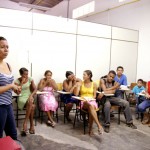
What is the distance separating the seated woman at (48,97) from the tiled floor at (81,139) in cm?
28

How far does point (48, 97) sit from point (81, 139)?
4.08 feet

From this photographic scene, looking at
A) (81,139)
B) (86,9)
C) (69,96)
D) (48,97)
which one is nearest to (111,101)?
(69,96)

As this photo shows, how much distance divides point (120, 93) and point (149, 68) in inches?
66.5

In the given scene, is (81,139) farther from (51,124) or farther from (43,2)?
(43,2)

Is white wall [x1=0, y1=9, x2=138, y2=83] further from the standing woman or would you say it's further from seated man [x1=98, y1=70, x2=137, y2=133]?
the standing woman

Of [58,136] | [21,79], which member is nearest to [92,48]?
[21,79]

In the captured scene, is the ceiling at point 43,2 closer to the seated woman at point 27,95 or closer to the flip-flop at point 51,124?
the seated woman at point 27,95

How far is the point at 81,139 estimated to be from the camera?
3.43 metres

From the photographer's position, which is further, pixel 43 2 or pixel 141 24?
pixel 43 2

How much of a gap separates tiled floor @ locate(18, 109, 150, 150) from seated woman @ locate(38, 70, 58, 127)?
282 millimetres

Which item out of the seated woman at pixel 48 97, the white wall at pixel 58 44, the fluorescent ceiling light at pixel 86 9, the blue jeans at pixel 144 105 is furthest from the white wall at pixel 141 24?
the seated woman at pixel 48 97

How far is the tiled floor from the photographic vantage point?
10.3ft

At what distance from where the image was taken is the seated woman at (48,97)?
13.4 ft

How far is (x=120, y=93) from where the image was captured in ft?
15.8
